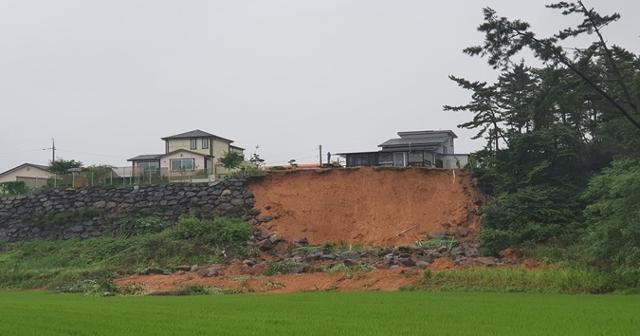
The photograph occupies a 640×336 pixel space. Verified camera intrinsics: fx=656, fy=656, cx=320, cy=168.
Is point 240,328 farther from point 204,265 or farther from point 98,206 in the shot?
point 98,206

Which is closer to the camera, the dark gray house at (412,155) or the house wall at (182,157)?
the dark gray house at (412,155)

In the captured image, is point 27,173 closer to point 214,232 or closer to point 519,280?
point 214,232

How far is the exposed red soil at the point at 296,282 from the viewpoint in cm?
2744

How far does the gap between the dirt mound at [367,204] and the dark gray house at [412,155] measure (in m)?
4.61

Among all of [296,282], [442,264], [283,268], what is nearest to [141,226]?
[283,268]

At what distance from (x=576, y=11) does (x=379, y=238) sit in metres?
17.3

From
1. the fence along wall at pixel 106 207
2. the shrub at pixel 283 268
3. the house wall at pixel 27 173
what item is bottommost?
the shrub at pixel 283 268

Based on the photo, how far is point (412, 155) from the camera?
164 feet

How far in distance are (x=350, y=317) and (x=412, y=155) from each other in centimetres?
3462

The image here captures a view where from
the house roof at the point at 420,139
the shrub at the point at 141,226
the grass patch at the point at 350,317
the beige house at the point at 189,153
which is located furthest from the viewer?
the beige house at the point at 189,153

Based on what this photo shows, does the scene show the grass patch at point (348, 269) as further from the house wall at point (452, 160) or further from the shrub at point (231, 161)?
the house wall at point (452, 160)

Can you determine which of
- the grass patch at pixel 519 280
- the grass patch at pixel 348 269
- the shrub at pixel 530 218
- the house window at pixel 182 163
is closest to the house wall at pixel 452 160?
the shrub at pixel 530 218

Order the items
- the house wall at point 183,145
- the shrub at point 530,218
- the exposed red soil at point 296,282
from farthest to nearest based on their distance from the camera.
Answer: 1. the house wall at point 183,145
2. the shrub at point 530,218
3. the exposed red soil at point 296,282

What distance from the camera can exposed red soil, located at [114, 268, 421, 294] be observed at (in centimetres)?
2744
